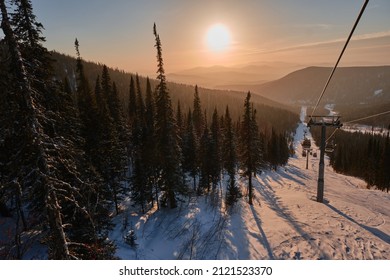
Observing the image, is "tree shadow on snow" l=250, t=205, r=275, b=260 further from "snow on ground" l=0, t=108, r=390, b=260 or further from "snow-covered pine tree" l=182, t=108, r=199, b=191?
"snow-covered pine tree" l=182, t=108, r=199, b=191

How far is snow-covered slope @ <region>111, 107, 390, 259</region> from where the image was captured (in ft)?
43.2

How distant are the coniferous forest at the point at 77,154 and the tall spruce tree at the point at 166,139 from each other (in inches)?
4.1

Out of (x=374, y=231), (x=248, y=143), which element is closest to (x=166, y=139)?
(x=248, y=143)

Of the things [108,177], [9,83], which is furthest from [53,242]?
[108,177]

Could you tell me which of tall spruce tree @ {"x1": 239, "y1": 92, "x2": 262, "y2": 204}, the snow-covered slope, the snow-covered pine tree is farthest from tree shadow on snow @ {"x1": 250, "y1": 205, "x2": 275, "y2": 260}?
the snow-covered pine tree

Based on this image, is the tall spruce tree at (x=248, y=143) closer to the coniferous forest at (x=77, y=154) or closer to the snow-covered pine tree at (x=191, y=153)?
the coniferous forest at (x=77, y=154)

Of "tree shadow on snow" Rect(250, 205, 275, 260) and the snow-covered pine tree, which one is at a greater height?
the snow-covered pine tree

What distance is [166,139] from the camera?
23.7 meters

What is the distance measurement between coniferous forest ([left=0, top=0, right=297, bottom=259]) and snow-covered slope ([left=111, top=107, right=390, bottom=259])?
2667mm

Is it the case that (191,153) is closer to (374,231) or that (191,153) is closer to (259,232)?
(259,232)

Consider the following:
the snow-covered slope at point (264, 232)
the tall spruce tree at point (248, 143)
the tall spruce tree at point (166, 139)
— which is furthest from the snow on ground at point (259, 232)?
the tall spruce tree at point (248, 143)

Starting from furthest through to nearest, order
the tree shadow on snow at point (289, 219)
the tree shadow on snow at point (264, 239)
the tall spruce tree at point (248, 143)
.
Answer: the tall spruce tree at point (248, 143), the tree shadow on snow at point (264, 239), the tree shadow on snow at point (289, 219)

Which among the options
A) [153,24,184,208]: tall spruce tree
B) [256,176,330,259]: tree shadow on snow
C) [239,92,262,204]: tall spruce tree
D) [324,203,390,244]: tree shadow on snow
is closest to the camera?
[256,176,330,259]: tree shadow on snow

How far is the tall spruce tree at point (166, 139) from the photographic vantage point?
73.4 ft
